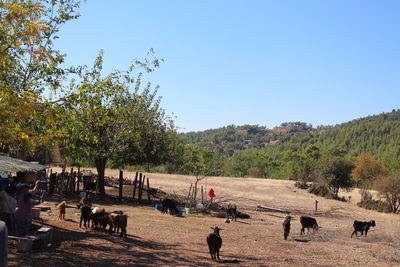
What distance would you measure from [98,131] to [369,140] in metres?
133

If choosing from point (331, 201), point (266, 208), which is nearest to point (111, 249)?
point (266, 208)

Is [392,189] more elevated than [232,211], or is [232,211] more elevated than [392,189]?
[392,189]

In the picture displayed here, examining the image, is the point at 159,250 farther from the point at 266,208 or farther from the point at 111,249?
the point at 266,208

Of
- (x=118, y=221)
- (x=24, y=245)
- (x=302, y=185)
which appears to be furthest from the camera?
(x=302, y=185)

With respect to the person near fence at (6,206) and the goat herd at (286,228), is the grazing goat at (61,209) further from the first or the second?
the goat herd at (286,228)

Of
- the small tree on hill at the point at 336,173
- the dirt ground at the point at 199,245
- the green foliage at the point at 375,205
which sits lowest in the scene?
the dirt ground at the point at 199,245

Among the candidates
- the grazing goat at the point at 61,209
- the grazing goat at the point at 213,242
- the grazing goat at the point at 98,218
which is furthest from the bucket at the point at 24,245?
the grazing goat at the point at 61,209

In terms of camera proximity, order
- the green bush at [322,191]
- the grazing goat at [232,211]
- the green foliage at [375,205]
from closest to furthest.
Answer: the grazing goat at [232,211] < the green foliage at [375,205] < the green bush at [322,191]

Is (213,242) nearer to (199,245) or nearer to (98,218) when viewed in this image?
(199,245)

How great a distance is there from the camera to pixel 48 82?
47.7 ft

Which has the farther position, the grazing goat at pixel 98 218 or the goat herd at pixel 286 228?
the grazing goat at pixel 98 218

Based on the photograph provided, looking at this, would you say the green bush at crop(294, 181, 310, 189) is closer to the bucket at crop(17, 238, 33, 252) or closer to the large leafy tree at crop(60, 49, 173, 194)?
the large leafy tree at crop(60, 49, 173, 194)

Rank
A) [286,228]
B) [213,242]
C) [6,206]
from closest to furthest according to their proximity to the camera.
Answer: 1. [6,206]
2. [213,242]
3. [286,228]

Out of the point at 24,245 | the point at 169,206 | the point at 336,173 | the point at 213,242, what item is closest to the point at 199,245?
the point at 213,242
